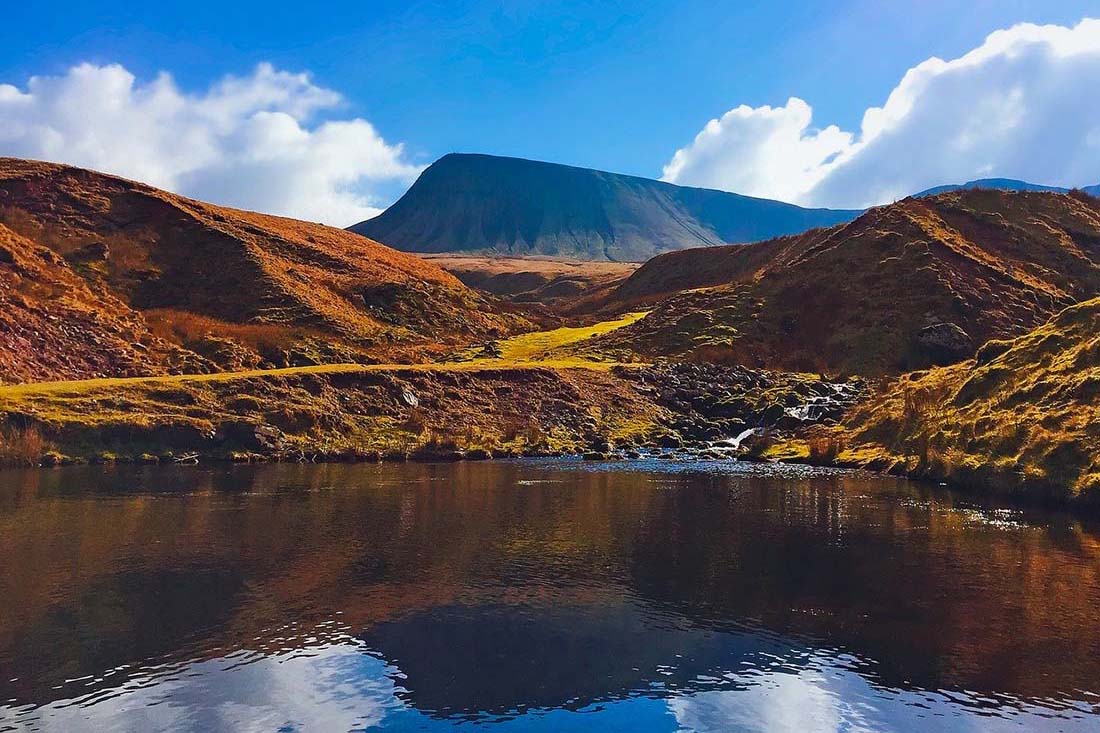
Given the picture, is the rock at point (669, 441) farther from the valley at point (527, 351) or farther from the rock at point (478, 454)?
the rock at point (478, 454)

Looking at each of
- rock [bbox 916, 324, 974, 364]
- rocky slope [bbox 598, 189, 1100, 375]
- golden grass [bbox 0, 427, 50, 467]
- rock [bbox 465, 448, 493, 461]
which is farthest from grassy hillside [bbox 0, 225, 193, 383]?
rock [bbox 916, 324, 974, 364]

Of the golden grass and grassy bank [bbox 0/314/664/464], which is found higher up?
grassy bank [bbox 0/314/664/464]

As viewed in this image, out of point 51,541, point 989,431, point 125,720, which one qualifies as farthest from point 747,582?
point 989,431

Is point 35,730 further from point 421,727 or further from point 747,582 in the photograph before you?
point 747,582

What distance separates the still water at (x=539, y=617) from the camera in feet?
50.4

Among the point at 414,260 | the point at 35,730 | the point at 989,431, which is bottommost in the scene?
the point at 35,730

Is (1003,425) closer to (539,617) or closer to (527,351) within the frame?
(539,617)

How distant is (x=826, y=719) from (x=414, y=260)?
138 m

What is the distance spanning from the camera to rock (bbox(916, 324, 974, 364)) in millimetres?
86875

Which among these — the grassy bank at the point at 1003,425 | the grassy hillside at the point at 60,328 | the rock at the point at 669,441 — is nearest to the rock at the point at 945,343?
the grassy bank at the point at 1003,425

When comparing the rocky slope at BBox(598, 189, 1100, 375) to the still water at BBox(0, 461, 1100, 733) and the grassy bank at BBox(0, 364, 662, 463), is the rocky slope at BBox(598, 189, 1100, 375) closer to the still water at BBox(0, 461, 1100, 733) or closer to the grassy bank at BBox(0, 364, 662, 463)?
the grassy bank at BBox(0, 364, 662, 463)

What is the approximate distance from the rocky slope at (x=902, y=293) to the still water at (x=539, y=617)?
5826cm

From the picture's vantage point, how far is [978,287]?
97500mm

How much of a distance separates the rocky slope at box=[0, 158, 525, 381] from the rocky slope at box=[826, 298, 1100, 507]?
2103 inches
